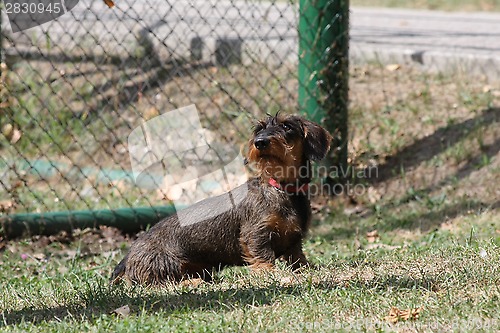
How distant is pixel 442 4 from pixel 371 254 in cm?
1013

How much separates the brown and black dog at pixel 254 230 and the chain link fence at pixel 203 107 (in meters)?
1.87

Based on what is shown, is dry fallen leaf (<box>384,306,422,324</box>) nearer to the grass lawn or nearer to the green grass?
the grass lawn

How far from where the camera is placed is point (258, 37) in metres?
8.80

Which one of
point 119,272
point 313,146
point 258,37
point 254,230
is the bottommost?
point 119,272

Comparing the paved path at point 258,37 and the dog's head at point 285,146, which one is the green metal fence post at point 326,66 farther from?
the dog's head at point 285,146

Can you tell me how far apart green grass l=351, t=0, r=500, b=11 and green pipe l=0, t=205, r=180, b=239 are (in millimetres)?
8748

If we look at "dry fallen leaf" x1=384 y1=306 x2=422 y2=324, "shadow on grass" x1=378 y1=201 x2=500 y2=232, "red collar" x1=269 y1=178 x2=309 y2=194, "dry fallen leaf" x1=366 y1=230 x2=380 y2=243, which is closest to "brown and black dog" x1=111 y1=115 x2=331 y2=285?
"red collar" x1=269 y1=178 x2=309 y2=194

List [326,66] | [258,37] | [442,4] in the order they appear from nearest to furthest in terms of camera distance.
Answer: [326,66]
[258,37]
[442,4]

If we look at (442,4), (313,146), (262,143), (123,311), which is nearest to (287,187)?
(313,146)

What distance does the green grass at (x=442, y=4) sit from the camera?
1441 centimetres

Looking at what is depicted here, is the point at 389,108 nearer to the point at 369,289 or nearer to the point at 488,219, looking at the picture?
the point at 488,219

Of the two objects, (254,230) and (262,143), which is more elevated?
(262,143)

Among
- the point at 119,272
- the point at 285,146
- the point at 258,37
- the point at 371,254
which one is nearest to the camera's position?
the point at 285,146

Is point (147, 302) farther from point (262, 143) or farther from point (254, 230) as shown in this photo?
point (262, 143)
